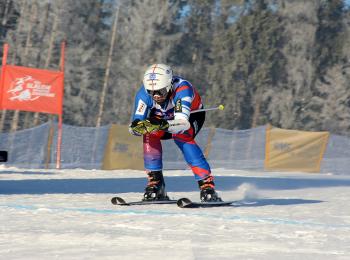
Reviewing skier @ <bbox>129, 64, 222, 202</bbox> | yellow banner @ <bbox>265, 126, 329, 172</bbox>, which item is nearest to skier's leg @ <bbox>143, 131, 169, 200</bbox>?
skier @ <bbox>129, 64, 222, 202</bbox>

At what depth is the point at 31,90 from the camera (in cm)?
1920

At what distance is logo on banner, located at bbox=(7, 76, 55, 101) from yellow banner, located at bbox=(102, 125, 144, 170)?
9.14 ft

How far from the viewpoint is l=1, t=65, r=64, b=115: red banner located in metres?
18.9

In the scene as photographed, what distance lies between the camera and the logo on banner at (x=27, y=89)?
62.3ft

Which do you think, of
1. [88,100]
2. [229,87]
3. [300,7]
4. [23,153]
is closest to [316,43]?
[300,7]

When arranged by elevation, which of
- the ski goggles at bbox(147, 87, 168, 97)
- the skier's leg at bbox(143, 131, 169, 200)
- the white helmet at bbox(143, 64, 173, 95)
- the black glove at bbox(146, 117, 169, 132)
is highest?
the white helmet at bbox(143, 64, 173, 95)

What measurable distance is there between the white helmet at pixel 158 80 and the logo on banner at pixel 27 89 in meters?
11.0

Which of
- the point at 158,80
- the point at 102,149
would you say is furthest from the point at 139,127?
the point at 102,149

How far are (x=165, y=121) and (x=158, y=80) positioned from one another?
1.43ft

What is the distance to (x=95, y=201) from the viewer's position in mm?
8992

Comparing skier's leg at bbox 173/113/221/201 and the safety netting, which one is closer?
skier's leg at bbox 173/113/221/201

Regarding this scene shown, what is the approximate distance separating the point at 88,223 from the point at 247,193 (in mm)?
4700

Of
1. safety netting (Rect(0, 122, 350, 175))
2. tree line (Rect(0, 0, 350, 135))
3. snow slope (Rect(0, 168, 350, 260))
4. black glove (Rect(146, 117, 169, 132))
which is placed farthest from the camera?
tree line (Rect(0, 0, 350, 135))

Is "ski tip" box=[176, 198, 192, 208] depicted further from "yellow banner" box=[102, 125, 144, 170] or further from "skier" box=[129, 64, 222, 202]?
"yellow banner" box=[102, 125, 144, 170]
